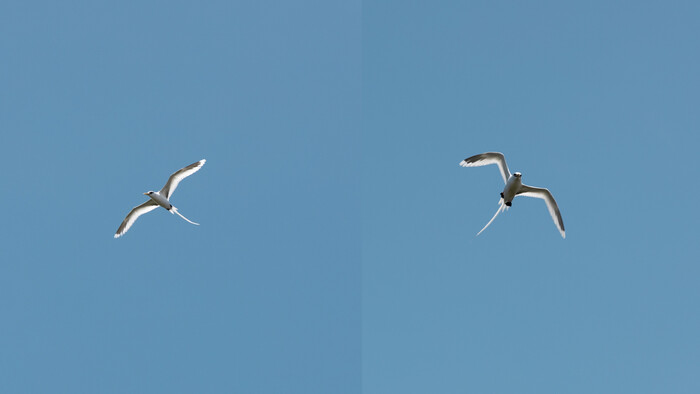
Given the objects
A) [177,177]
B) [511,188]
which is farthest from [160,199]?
[511,188]

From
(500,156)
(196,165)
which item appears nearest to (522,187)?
(500,156)

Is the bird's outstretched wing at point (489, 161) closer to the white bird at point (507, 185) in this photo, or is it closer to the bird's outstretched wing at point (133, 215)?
the white bird at point (507, 185)

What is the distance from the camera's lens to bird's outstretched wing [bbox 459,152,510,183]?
2805cm

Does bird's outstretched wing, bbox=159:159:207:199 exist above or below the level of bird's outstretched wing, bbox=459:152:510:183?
above

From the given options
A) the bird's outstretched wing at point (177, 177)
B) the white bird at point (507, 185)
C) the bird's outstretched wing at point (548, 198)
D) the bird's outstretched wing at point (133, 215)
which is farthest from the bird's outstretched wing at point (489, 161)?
the bird's outstretched wing at point (133, 215)

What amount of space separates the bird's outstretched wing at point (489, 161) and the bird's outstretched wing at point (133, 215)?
15.0m

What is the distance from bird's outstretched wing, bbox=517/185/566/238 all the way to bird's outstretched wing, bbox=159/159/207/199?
14425mm

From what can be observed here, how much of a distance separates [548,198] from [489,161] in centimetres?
325

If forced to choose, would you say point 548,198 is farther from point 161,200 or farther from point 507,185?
point 161,200

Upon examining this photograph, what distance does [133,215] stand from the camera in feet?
109

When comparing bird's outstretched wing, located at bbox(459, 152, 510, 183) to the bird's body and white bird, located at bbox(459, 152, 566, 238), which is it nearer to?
white bird, located at bbox(459, 152, 566, 238)

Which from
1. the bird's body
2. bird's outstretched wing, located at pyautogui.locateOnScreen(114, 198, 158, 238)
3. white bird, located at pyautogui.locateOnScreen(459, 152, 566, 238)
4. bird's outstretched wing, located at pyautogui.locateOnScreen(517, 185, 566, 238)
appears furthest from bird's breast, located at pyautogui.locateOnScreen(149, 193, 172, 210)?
bird's outstretched wing, located at pyautogui.locateOnScreen(517, 185, 566, 238)

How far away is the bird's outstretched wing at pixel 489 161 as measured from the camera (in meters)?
28.0

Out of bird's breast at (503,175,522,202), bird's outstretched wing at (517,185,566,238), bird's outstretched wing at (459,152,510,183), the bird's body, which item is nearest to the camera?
bird's breast at (503,175,522,202)
